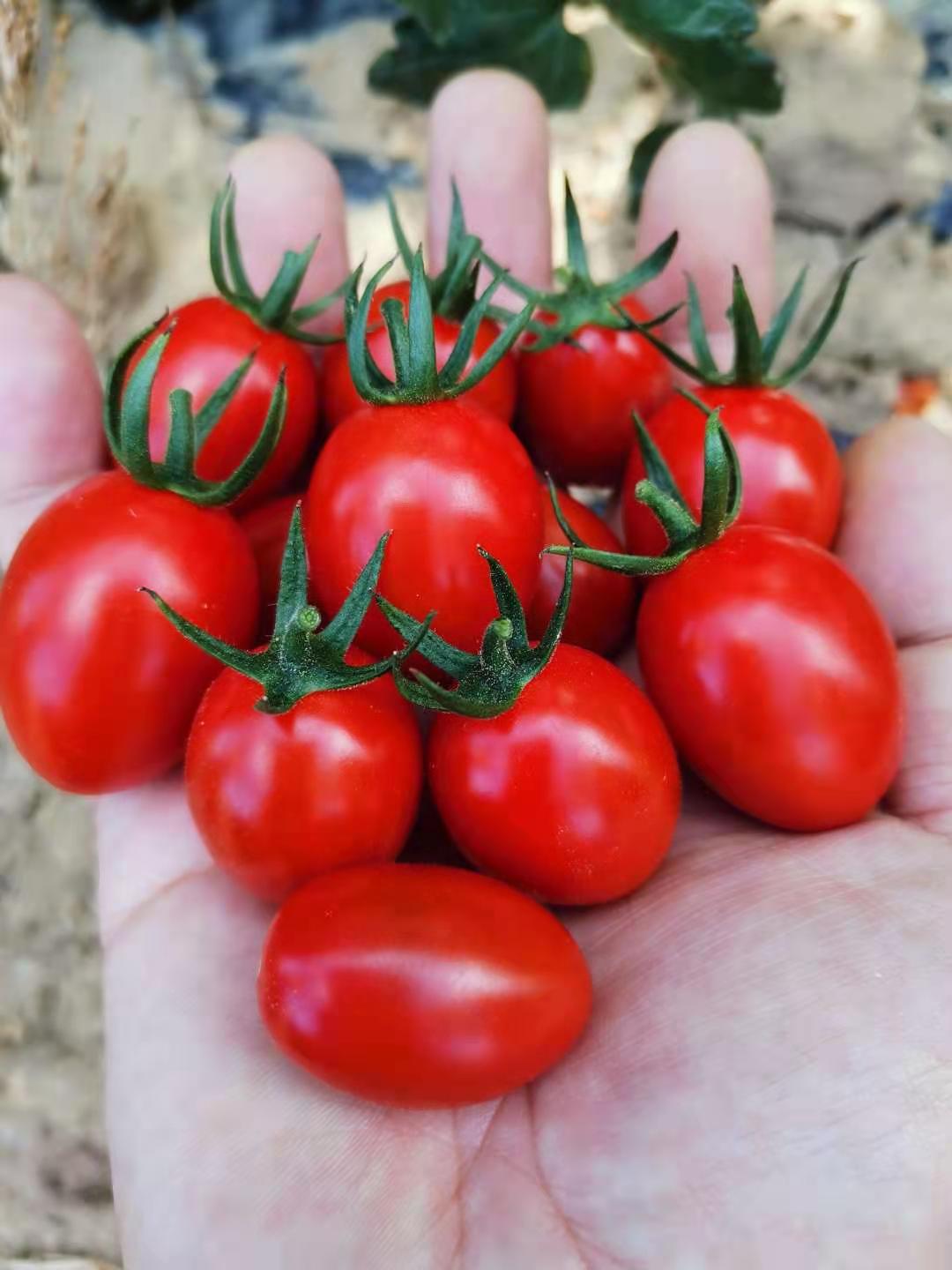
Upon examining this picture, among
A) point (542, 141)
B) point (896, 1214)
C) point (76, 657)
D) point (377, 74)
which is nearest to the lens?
point (896, 1214)

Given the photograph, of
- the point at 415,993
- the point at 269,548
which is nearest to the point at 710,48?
the point at 269,548

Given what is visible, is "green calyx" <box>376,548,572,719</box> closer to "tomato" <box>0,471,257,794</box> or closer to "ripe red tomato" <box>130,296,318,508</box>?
"tomato" <box>0,471,257,794</box>

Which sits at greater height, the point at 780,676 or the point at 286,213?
the point at 286,213

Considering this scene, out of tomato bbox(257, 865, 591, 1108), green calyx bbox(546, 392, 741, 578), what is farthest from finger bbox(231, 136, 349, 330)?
tomato bbox(257, 865, 591, 1108)

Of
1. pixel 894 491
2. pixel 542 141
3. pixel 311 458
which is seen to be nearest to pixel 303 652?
pixel 311 458

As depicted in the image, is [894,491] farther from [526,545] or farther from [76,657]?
[76,657]

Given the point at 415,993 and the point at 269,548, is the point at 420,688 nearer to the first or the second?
the point at 415,993

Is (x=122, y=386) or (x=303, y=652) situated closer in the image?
(x=303, y=652)
